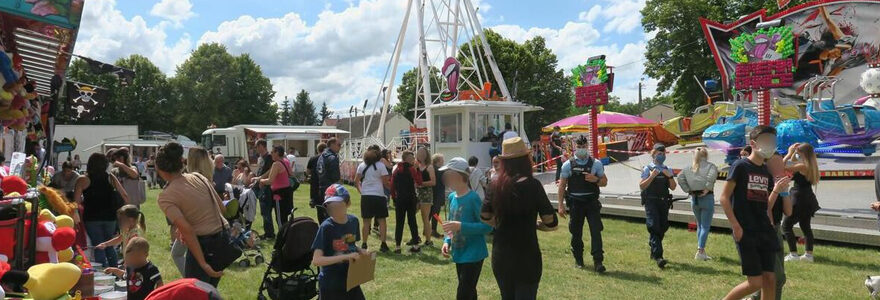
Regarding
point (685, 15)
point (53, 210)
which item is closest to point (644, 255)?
point (53, 210)

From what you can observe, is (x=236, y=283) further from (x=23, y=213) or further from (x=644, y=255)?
(x=644, y=255)

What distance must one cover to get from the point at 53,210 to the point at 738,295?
226 inches

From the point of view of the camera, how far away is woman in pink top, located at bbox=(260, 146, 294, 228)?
9578 mm

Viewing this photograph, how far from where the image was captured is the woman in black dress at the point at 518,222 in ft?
13.3

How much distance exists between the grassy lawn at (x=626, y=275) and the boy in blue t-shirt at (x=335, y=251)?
2.09 m

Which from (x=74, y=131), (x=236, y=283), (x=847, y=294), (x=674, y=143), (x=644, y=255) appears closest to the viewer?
(x=847, y=294)

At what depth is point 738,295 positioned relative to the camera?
4.86 meters

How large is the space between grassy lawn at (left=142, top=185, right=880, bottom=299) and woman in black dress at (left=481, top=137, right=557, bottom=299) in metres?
2.45

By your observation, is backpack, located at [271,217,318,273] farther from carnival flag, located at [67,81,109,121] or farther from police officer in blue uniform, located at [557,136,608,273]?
carnival flag, located at [67,81,109,121]

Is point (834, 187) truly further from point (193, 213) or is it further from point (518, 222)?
point (193, 213)

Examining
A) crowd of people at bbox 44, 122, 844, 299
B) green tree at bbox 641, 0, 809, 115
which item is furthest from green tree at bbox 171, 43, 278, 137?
crowd of people at bbox 44, 122, 844, 299

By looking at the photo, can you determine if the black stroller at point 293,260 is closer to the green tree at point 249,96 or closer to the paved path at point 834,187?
the paved path at point 834,187

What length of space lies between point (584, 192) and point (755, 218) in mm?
2817

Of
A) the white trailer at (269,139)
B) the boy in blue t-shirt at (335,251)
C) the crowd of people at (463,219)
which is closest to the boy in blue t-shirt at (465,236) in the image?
the crowd of people at (463,219)
